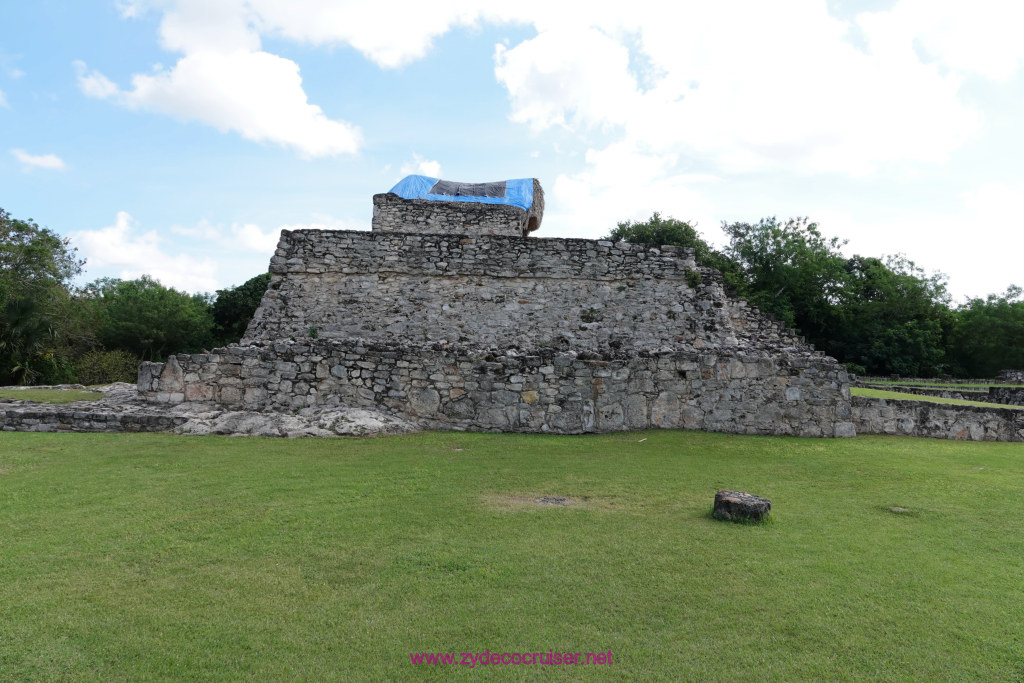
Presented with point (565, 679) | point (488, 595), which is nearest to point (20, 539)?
point (488, 595)

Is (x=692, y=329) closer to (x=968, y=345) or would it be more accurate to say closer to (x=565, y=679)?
(x=565, y=679)

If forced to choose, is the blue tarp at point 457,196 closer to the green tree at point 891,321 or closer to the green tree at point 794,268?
the green tree at point 794,268

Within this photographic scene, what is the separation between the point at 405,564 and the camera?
406 centimetres

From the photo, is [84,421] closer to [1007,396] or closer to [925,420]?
[925,420]

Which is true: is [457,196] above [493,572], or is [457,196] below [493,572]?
above

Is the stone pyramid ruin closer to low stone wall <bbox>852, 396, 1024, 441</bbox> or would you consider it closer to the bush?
low stone wall <bbox>852, 396, 1024, 441</bbox>

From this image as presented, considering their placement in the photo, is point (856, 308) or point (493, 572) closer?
point (493, 572)

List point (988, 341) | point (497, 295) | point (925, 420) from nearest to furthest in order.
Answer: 1. point (925, 420)
2. point (497, 295)
3. point (988, 341)

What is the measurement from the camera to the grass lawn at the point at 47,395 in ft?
37.5

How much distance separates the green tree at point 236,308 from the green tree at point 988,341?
4088 cm

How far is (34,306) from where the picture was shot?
20.3 m

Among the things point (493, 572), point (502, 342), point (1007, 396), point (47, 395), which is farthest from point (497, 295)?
point (1007, 396)

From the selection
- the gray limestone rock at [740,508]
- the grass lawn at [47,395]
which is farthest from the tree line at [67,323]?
the gray limestone rock at [740,508]

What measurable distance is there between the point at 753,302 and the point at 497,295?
511 inches
